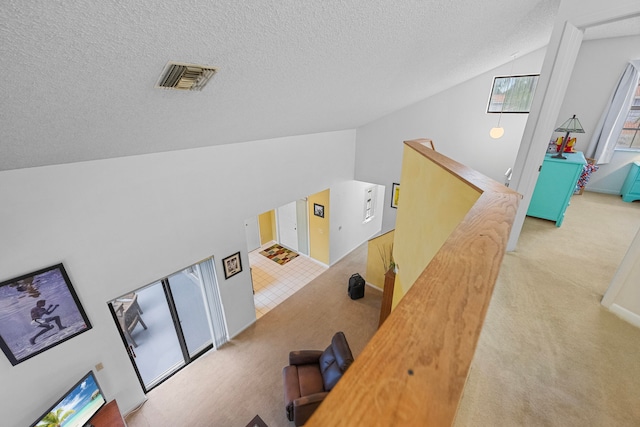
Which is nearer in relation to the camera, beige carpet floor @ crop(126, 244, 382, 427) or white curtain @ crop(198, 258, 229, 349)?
beige carpet floor @ crop(126, 244, 382, 427)

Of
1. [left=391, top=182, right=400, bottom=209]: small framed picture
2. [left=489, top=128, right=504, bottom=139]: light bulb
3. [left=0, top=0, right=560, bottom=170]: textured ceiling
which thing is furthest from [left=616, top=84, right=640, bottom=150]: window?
[left=391, top=182, right=400, bottom=209]: small framed picture

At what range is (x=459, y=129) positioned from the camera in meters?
5.37

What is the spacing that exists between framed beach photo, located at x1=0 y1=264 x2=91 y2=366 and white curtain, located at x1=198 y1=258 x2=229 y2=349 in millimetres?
1543

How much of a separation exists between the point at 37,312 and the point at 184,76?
274cm

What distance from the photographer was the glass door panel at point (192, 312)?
→ 4.53m

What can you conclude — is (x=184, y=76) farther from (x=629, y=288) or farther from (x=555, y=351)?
(x=629, y=288)

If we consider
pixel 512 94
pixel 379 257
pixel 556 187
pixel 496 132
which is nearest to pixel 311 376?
pixel 379 257

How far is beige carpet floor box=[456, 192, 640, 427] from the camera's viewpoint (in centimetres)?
124

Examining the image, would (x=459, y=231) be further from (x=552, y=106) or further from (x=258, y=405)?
(x=258, y=405)

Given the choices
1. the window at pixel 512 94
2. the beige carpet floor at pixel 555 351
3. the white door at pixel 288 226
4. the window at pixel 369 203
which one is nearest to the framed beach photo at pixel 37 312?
the beige carpet floor at pixel 555 351

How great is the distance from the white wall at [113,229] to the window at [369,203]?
410cm

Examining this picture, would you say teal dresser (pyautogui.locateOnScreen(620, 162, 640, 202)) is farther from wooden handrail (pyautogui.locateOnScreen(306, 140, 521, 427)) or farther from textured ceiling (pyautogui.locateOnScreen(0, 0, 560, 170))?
wooden handrail (pyautogui.locateOnScreen(306, 140, 521, 427))

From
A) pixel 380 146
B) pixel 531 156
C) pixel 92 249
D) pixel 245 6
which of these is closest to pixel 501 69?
pixel 380 146

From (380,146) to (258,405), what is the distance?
5630mm
